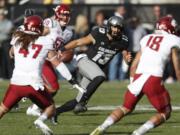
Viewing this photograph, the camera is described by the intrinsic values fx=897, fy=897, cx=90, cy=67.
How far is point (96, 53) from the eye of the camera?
13.0 meters

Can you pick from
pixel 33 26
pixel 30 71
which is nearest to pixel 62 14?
pixel 33 26

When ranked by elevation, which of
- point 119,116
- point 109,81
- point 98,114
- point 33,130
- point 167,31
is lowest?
point 109,81

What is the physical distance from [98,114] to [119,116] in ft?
10.9

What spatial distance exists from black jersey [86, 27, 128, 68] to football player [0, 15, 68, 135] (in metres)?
2.69

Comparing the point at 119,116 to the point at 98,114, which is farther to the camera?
the point at 98,114

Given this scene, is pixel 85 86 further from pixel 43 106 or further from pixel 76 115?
pixel 43 106

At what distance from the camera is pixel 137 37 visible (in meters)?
20.7

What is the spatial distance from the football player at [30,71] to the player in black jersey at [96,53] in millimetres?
2085

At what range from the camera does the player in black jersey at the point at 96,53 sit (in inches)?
490

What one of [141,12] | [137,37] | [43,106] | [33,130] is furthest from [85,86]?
[141,12]

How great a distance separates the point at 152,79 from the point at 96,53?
117 inches

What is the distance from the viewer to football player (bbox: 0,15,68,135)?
10.1m

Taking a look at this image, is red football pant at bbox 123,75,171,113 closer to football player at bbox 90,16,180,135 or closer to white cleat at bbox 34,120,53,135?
football player at bbox 90,16,180,135

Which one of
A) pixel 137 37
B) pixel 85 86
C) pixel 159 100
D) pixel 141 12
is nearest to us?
pixel 159 100
